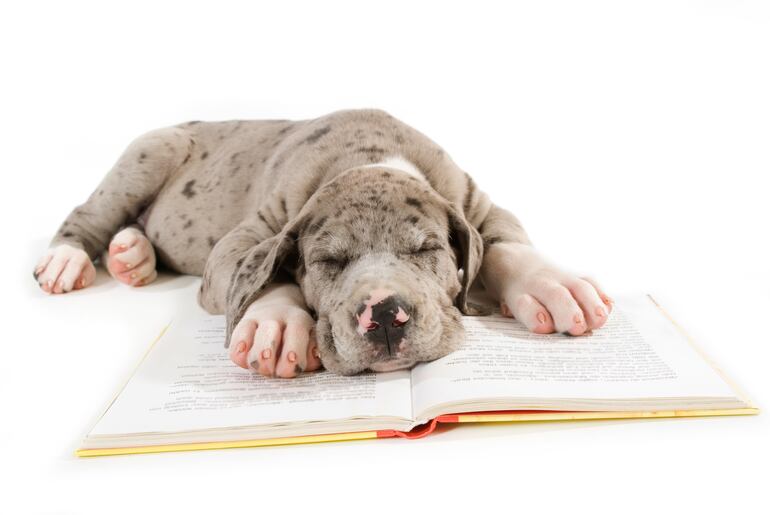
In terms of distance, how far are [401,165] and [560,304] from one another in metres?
1.12

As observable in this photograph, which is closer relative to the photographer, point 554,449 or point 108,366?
point 554,449

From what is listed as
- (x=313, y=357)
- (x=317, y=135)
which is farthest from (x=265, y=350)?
(x=317, y=135)

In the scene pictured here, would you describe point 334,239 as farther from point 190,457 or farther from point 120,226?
point 120,226

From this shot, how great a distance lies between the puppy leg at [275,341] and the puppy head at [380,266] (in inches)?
2.6

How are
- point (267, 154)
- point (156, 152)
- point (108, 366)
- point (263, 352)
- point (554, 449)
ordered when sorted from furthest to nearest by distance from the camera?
point (156, 152) < point (267, 154) < point (108, 366) < point (263, 352) < point (554, 449)

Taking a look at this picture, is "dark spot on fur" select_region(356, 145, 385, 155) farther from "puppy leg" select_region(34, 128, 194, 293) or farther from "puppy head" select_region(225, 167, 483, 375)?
"puppy leg" select_region(34, 128, 194, 293)

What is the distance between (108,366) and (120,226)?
7.09 ft

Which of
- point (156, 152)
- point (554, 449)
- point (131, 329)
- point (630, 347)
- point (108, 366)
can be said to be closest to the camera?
point (554, 449)

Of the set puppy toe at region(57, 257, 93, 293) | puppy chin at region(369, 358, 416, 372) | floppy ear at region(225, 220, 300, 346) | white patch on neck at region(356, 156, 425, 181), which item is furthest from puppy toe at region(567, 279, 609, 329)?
puppy toe at region(57, 257, 93, 293)

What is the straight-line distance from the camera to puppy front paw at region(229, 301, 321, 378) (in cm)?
312

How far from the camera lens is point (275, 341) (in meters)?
3.18

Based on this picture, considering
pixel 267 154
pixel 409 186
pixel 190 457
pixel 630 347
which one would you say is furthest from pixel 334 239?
pixel 267 154

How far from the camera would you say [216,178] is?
516cm

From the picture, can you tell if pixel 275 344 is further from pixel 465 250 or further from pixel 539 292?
pixel 539 292
